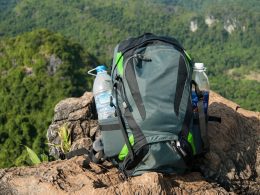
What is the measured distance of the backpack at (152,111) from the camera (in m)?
3.11

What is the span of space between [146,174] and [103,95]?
103cm

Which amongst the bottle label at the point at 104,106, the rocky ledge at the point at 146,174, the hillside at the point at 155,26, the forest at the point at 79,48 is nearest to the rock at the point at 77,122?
the rocky ledge at the point at 146,174

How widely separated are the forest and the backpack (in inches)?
611

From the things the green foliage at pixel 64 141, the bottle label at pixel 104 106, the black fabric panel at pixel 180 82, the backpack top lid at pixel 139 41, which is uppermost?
the backpack top lid at pixel 139 41

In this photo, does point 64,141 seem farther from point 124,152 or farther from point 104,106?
point 124,152

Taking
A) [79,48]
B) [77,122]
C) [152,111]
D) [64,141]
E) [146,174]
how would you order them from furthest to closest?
[79,48] → [77,122] → [64,141] → [152,111] → [146,174]

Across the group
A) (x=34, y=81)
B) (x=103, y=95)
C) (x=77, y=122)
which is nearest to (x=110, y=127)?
(x=103, y=95)

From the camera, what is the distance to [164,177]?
319cm

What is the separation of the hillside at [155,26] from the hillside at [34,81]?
63511mm

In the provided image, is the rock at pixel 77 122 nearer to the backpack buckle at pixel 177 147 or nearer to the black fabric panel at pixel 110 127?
the black fabric panel at pixel 110 127

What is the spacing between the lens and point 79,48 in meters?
43.6

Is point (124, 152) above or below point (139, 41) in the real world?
below

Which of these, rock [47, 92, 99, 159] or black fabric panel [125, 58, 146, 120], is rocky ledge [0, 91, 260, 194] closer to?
rock [47, 92, 99, 159]

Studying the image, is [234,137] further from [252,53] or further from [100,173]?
[252,53]
